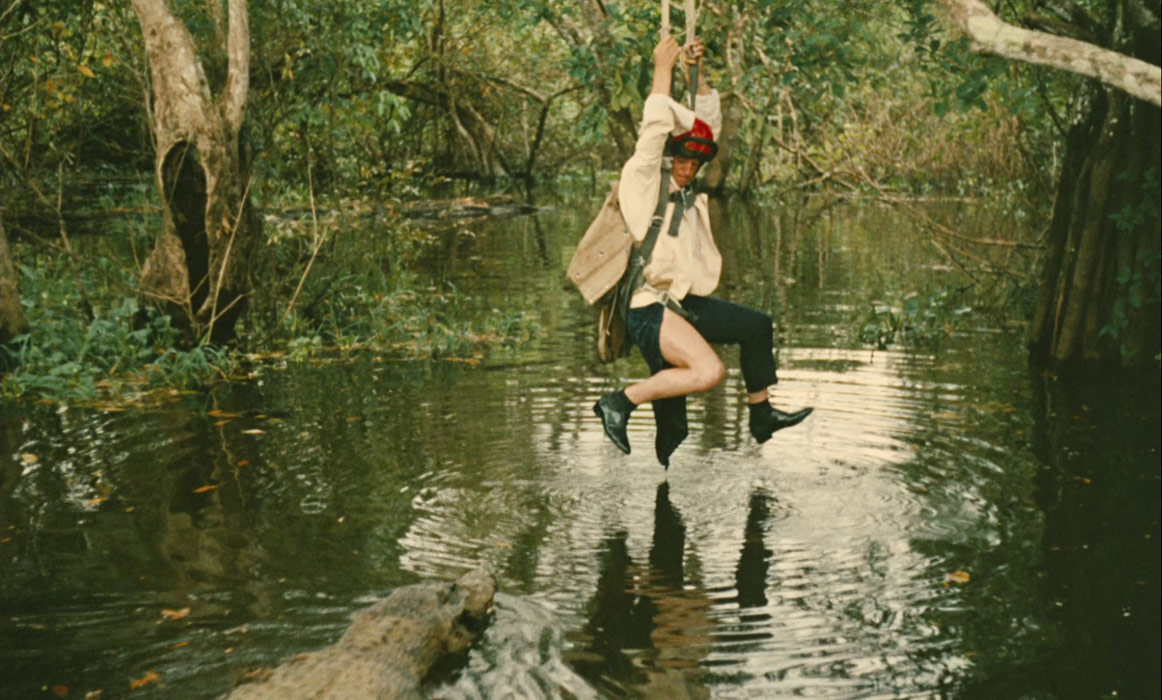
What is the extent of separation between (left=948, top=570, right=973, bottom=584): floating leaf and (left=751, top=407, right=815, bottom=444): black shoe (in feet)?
4.96

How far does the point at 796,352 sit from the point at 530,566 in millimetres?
6502

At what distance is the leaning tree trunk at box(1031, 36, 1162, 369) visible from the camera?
10.7m

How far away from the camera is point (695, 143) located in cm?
719

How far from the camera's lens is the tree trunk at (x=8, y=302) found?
11062mm

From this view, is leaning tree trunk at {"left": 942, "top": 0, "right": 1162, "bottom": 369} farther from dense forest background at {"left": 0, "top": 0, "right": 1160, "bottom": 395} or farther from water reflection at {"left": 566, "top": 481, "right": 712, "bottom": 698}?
water reflection at {"left": 566, "top": 481, "right": 712, "bottom": 698}

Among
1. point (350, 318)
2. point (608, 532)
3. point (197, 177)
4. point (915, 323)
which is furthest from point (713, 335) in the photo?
point (350, 318)

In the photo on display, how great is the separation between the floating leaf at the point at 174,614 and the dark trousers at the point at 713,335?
273 cm

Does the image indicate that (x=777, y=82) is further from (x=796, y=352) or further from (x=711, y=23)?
(x=796, y=352)

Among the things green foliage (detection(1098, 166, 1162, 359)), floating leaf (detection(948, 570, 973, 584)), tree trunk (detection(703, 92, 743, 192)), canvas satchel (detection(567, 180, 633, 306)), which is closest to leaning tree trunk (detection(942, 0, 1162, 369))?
green foliage (detection(1098, 166, 1162, 359))

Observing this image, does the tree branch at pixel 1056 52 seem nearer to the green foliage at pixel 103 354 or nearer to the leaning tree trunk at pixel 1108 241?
the leaning tree trunk at pixel 1108 241

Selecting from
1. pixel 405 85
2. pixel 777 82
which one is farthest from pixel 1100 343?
pixel 405 85

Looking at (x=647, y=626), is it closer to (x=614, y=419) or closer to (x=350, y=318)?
(x=614, y=419)

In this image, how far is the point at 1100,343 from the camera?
11352 millimetres

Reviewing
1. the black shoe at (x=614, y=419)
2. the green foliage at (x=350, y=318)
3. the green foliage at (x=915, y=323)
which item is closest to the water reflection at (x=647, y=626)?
the black shoe at (x=614, y=419)
